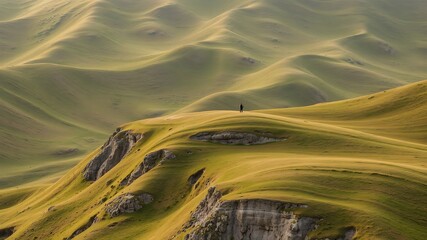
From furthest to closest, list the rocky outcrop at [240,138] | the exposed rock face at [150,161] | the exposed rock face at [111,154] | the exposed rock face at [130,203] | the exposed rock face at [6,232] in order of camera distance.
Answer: the exposed rock face at [111,154]
the exposed rock face at [6,232]
the rocky outcrop at [240,138]
the exposed rock face at [150,161]
the exposed rock face at [130,203]

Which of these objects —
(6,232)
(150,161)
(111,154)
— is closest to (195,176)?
(150,161)

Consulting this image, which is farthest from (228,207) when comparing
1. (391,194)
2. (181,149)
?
(181,149)

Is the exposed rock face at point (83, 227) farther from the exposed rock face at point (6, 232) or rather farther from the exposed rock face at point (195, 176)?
the exposed rock face at point (6, 232)

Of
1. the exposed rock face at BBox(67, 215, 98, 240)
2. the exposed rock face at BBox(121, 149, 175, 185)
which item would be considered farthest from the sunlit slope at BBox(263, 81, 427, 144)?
the exposed rock face at BBox(67, 215, 98, 240)

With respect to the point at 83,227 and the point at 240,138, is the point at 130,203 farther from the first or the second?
the point at 240,138

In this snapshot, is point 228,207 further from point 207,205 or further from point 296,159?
point 296,159

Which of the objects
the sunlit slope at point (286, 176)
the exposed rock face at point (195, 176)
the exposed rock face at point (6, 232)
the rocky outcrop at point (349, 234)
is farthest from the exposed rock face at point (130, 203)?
the rocky outcrop at point (349, 234)
